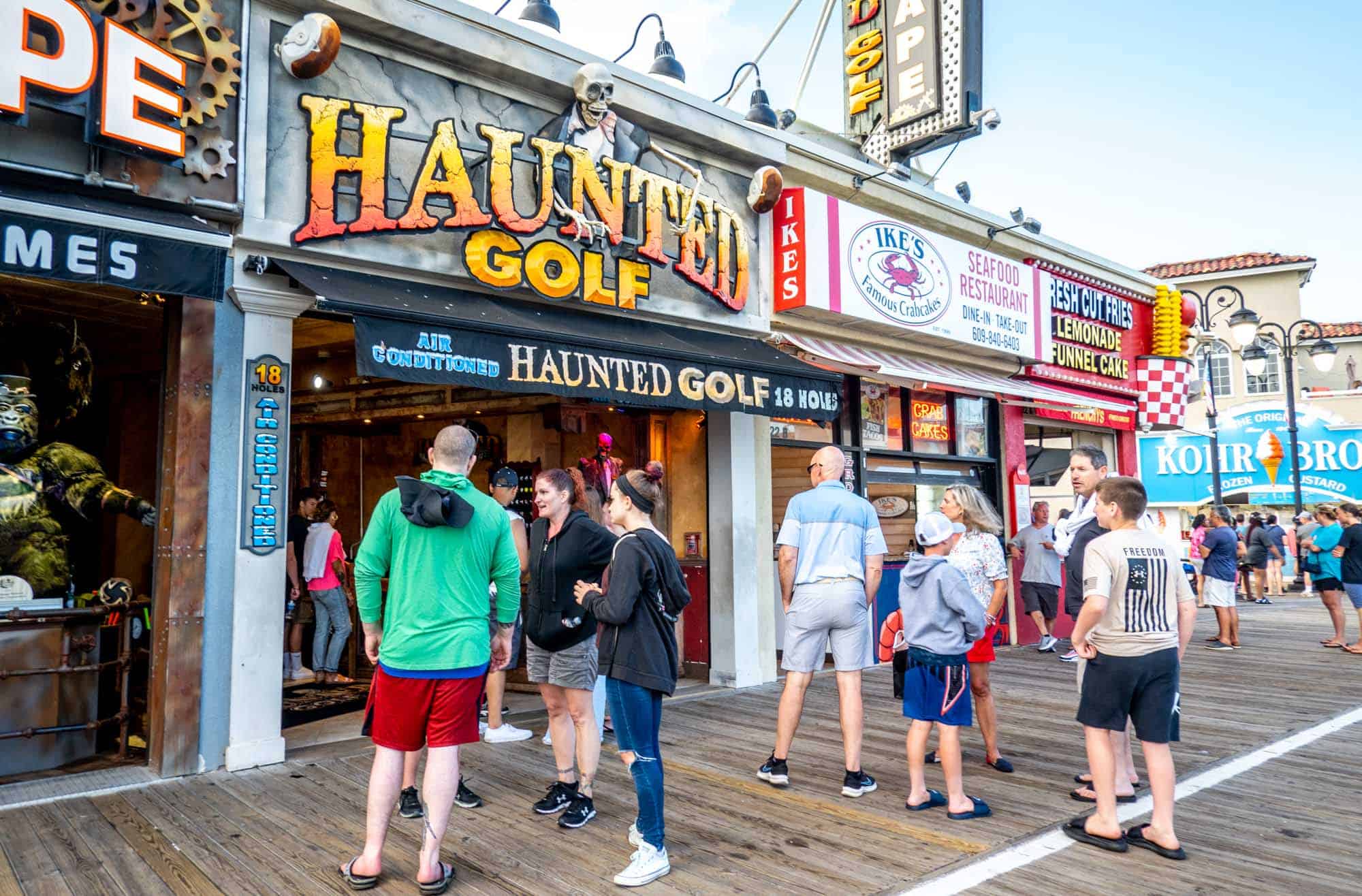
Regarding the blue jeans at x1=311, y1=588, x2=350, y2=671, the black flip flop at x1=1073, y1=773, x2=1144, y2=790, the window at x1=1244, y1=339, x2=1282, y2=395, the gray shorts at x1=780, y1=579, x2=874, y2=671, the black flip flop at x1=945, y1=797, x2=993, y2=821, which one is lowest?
the black flip flop at x1=1073, y1=773, x2=1144, y2=790

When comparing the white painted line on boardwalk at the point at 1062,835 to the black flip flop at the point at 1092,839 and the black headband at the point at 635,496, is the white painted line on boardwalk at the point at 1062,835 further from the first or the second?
the black headband at the point at 635,496

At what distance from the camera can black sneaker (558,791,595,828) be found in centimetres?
433

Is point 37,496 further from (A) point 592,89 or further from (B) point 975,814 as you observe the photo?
(B) point 975,814

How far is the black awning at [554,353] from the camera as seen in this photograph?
5465 mm

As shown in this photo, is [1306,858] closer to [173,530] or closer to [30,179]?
[173,530]

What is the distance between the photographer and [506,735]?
6.16 metres

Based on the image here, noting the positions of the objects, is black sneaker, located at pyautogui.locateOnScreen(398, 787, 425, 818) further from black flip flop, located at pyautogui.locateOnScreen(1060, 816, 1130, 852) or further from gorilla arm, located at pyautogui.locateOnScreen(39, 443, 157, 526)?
black flip flop, located at pyautogui.locateOnScreen(1060, 816, 1130, 852)

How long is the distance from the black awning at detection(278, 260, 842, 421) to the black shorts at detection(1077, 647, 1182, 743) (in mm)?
3654

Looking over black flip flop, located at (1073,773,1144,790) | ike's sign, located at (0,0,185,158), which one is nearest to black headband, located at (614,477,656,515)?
black flip flop, located at (1073,773,1144,790)

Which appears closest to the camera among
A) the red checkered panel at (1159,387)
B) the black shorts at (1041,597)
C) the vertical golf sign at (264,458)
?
the vertical golf sign at (264,458)

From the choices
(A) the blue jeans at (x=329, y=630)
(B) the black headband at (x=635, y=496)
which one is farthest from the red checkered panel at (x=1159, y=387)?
(B) the black headband at (x=635, y=496)

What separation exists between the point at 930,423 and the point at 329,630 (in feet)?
24.0

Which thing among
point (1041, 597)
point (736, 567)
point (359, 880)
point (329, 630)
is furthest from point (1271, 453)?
point (359, 880)

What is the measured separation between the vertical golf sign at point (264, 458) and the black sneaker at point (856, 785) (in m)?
Result: 3.70
